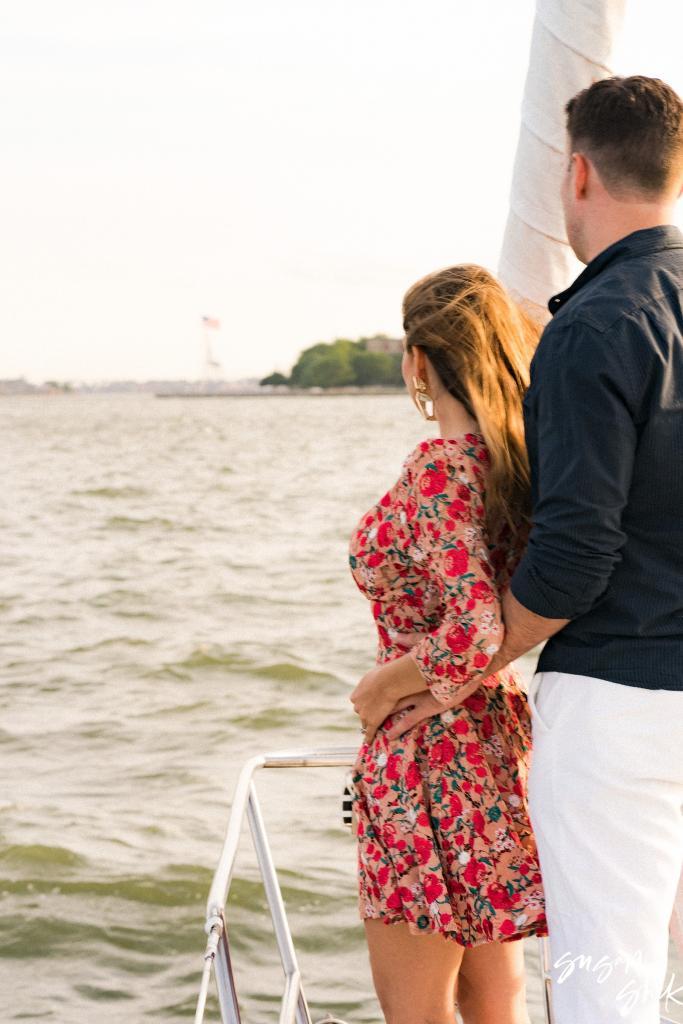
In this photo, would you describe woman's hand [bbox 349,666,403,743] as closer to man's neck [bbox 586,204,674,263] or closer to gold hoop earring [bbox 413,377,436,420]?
gold hoop earring [bbox 413,377,436,420]

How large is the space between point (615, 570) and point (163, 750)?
7270 millimetres

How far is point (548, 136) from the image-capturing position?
8.55 feet

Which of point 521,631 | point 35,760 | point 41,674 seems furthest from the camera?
point 41,674

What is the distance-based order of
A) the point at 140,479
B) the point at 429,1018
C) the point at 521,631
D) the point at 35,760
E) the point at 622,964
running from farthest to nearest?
the point at 140,479, the point at 35,760, the point at 429,1018, the point at 521,631, the point at 622,964

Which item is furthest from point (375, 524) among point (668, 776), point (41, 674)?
point (41, 674)

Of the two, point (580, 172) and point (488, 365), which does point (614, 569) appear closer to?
point (488, 365)

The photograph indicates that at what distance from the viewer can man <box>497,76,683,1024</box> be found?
1869 millimetres

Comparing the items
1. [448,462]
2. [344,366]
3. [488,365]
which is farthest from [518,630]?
[344,366]

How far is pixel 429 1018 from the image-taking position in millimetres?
2248

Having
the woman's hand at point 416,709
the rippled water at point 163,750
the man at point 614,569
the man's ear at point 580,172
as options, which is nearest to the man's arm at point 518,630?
the man at point 614,569

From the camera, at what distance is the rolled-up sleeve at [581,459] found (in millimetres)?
1853

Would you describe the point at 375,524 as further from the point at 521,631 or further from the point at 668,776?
the point at 668,776

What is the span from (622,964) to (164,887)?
496cm

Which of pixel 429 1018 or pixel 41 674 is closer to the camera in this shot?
pixel 429 1018
